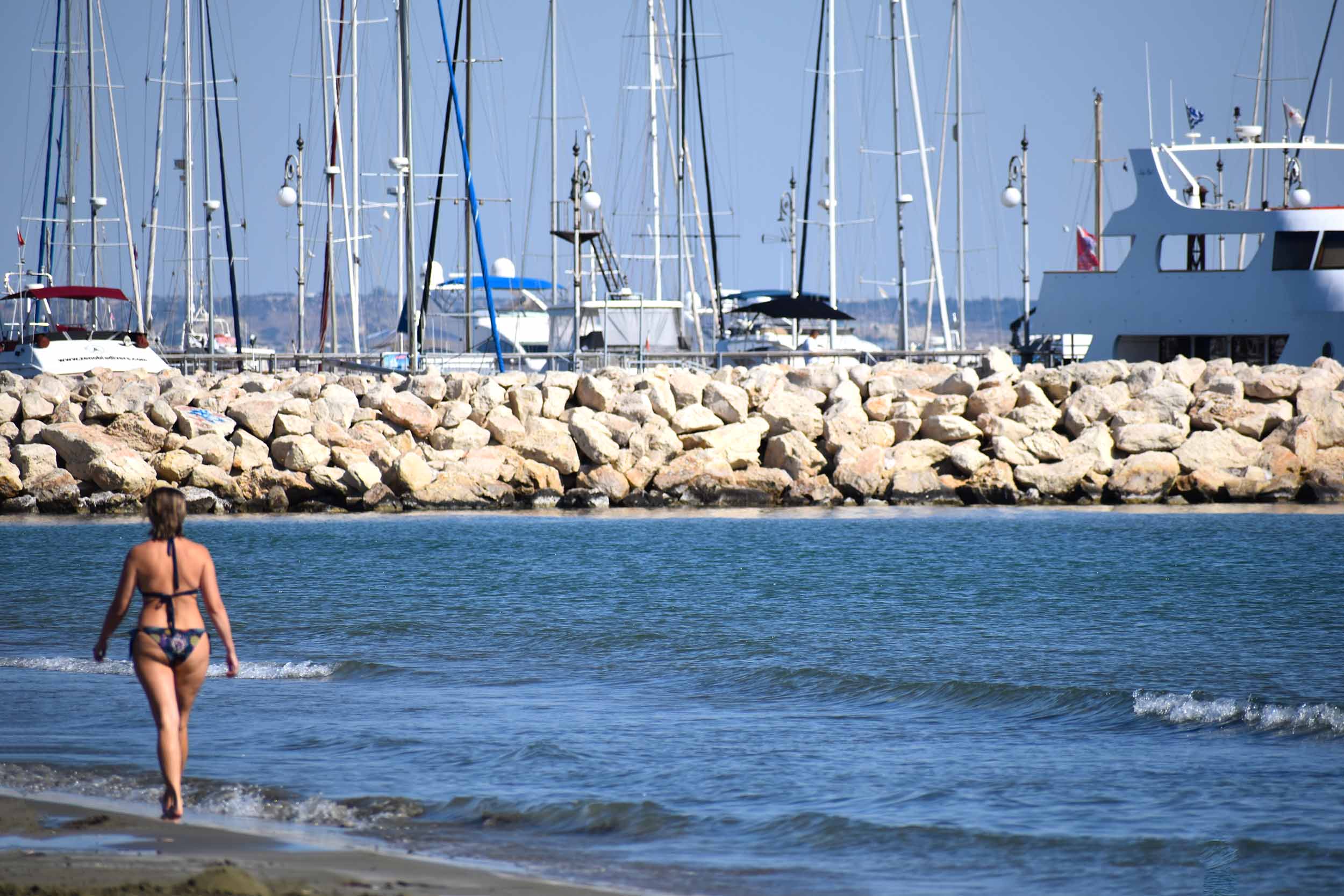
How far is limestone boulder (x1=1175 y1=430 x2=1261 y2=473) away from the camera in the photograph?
20.6 m

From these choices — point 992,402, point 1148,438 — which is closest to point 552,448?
point 992,402

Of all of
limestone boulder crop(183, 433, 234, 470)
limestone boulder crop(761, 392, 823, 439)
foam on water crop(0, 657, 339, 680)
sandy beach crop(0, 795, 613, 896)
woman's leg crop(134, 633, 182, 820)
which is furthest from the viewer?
limestone boulder crop(761, 392, 823, 439)

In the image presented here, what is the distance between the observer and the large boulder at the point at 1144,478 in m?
20.4

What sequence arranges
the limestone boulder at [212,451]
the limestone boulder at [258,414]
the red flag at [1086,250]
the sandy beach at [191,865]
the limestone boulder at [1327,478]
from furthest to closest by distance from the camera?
the red flag at [1086,250] < the limestone boulder at [258,414] < the limestone boulder at [212,451] < the limestone boulder at [1327,478] < the sandy beach at [191,865]

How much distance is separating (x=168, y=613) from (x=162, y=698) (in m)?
0.35

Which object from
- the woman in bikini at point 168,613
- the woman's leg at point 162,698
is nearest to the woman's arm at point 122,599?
the woman in bikini at point 168,613

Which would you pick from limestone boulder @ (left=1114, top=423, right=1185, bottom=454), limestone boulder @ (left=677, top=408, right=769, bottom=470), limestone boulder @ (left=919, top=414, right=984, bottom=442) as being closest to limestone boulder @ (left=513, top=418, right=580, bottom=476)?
limestone boulder @ (left=677, top=408, right=769, bottom=470)

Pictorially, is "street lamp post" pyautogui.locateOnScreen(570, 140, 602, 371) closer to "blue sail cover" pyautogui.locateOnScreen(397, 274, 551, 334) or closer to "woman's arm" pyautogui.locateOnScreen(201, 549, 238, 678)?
"blue sail cover" pyautogui.locateOnScreen(397, 274, 551, 334)

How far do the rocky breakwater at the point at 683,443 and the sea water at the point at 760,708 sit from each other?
3.15m

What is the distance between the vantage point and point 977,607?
1331cm

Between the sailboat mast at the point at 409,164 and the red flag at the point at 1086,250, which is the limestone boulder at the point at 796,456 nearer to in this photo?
the sailboat mast at the point at 409,164

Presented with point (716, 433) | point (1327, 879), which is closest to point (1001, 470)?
point (716, 433)

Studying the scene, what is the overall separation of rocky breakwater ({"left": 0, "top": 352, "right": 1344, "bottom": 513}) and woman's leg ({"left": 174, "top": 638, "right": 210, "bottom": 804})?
1447cm

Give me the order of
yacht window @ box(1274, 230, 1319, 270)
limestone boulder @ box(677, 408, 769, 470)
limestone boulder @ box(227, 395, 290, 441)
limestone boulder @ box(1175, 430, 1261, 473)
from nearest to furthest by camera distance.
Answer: limestone boulder @ box(1175, 430, 1261, 473), limestone boulder @ box(677, 408, 769, 470), limestone boulder @ box(227, 395, 290, 441), yacht window @ box(1274, 230, 1319, 270)
